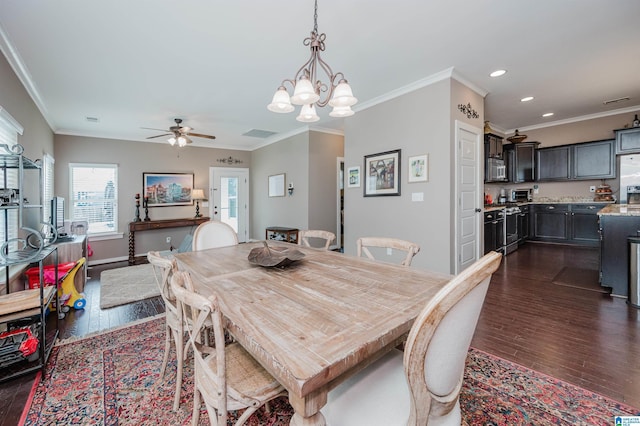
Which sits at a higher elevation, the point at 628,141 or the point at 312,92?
the point at 628,141

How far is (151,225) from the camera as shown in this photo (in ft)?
19.1

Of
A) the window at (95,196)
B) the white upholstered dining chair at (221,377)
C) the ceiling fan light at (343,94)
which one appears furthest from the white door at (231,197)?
the white upholstered dining chair at (221,377)

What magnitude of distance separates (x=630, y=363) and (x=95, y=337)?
427 centimetres

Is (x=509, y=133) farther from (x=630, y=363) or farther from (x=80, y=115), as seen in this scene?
(x=80, y=115)

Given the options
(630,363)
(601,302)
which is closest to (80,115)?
(630,363)

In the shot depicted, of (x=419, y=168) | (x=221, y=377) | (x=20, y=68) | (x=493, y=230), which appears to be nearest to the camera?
(x=221, y=377)

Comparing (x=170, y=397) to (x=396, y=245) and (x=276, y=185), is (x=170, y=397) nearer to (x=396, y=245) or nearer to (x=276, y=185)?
(x=396, y=245)

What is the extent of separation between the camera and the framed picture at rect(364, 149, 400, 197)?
3864mm

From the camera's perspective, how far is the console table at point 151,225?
554 cm

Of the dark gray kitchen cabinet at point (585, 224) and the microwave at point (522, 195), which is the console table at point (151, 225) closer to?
the microwave at point (522, 195)

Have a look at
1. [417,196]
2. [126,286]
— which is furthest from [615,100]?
[126,286]

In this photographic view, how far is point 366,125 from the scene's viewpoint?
169 inches

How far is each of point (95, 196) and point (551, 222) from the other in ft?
33.1

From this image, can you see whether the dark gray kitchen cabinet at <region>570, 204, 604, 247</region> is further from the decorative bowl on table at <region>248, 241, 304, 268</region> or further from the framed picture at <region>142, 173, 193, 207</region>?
the framed picture at <region>142, 173, 193, 207</region>
